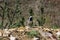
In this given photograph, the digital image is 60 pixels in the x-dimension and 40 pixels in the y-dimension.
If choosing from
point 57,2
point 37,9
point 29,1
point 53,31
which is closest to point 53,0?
point 57,2

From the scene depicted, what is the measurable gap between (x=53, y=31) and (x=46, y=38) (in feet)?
1.27

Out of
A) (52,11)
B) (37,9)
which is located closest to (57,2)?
(52,11)

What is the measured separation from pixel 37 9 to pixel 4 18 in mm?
2108

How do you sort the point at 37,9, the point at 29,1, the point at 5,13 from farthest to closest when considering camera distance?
the point at 29,1 < the point at 37,9 < the point at 5,13

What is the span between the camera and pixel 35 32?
14.2 feet

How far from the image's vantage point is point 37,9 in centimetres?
819

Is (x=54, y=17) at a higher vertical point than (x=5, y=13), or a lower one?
lower

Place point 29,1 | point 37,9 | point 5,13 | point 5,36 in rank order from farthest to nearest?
1. point 29,1
2. point 37,9
3. point 5,13
4. point 5,36

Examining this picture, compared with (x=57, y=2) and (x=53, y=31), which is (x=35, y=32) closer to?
(x=53, y=31)

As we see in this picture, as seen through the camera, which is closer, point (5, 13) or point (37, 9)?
point (5, 13)

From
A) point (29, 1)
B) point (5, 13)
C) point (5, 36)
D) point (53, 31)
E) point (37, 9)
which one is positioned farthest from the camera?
point (29, 1)

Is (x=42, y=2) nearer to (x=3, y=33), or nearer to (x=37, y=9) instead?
(x=37, y=9)

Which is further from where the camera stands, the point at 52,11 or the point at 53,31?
the point at 52,11

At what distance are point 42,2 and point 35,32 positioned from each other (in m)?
4.35
